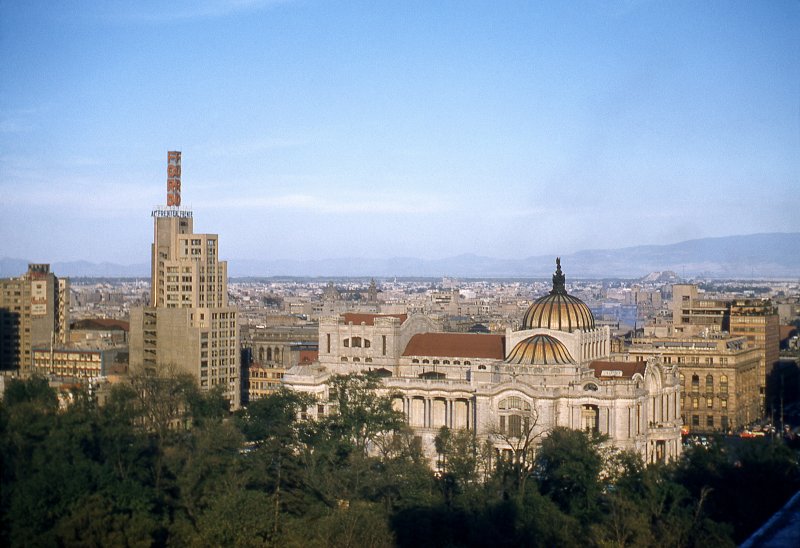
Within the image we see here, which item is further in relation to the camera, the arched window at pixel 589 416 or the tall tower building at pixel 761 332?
the tall tower building at pixel 761 332

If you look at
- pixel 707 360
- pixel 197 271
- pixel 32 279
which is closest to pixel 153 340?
pixel 197 271

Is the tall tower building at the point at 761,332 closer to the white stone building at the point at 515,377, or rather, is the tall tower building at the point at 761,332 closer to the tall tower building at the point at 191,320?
the white stone building at the point at 515,377

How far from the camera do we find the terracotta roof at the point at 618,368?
101500mm

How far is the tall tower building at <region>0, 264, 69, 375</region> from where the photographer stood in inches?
6132

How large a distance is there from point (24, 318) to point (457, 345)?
67.6m

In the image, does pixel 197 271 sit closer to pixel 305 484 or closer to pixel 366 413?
pixel 366 413

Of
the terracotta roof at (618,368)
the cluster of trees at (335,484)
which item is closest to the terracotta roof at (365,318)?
the cluster of trees at (335,484)

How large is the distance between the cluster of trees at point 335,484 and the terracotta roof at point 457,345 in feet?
40.6

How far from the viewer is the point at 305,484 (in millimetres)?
81750

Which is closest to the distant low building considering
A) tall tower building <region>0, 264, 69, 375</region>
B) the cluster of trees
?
the cluster of trees

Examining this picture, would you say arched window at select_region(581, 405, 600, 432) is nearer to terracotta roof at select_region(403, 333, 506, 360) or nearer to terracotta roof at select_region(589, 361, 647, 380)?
terracotta roof at select_region(589, 361, 647, 380)

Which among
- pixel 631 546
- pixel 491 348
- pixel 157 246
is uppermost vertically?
pixel 157 246

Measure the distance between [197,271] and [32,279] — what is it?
3412 cm

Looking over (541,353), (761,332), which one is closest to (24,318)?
(541,353)
